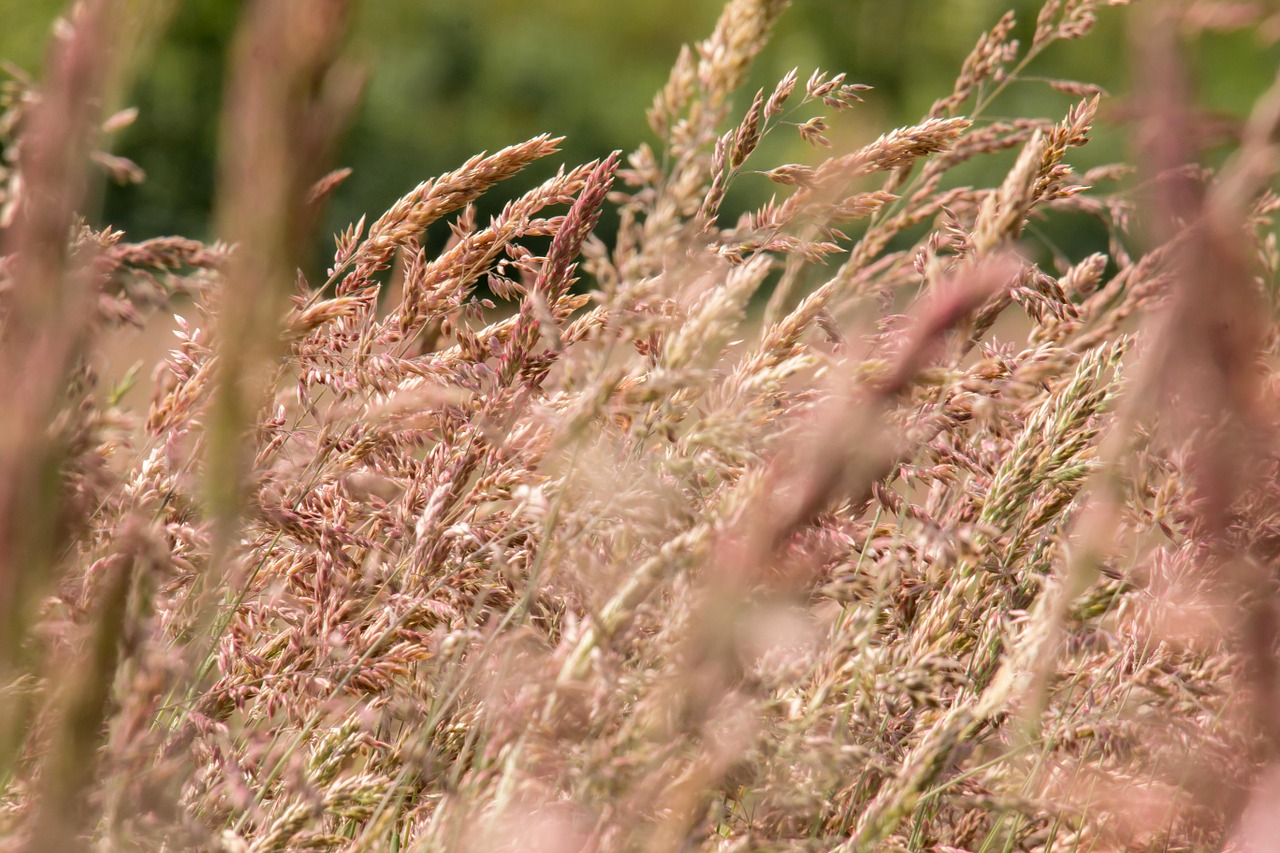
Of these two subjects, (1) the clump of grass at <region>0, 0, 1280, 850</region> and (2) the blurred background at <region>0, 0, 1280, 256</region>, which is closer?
(1) the clump of grass at <region>0, 0, 1280, 850</region>

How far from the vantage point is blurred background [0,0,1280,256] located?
17.4m

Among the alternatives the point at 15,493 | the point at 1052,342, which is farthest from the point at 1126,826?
the point at 15,493

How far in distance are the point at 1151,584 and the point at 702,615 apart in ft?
3.27

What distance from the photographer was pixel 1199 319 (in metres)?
0.39

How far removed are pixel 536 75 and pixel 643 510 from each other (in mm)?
19828

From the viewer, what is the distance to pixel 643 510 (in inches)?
36.3

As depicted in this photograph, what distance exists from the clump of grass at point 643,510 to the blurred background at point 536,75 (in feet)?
51.0

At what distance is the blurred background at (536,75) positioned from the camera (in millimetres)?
17438

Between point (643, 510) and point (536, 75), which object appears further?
point (536, 75)

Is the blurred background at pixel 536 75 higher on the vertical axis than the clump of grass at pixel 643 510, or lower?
higher

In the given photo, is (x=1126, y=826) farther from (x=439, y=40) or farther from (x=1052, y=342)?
(x=439, y=40)

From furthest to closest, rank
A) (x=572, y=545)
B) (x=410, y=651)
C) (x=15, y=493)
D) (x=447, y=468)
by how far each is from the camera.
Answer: (x=447, y=468) → (x=410, y=651) → (x=572, y=545) → (x=15, y=493)

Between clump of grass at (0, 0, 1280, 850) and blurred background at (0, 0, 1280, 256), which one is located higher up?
blurred background at (0, 0, 1280, 256)

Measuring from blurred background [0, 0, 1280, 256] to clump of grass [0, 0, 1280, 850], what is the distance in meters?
15.5
